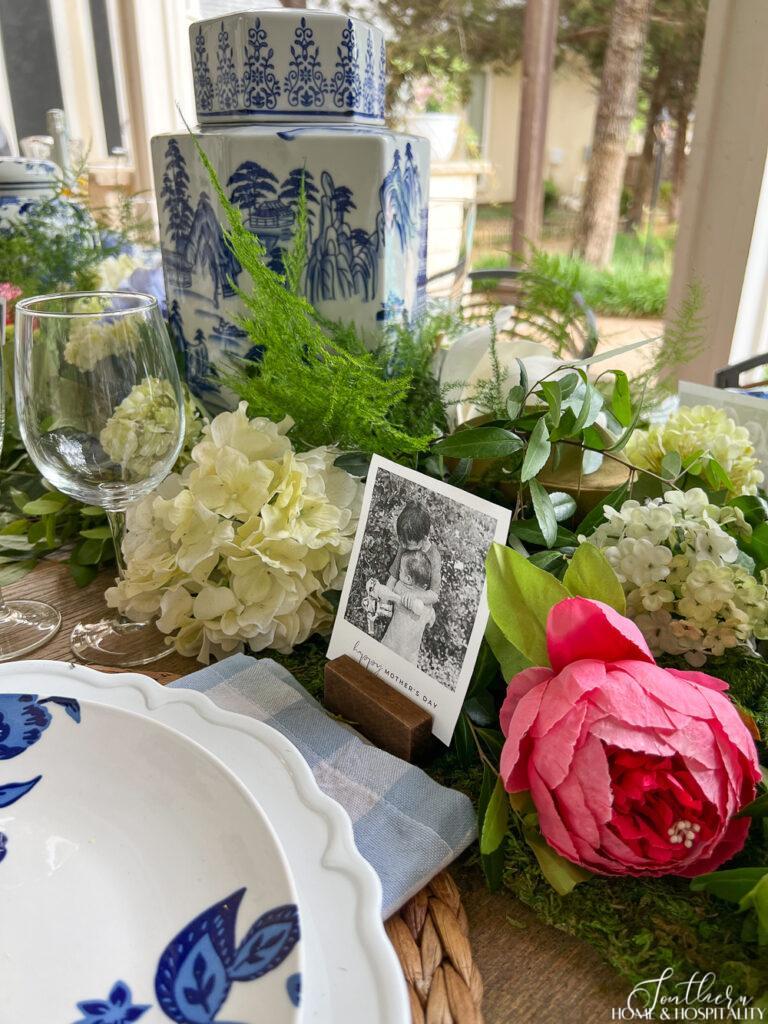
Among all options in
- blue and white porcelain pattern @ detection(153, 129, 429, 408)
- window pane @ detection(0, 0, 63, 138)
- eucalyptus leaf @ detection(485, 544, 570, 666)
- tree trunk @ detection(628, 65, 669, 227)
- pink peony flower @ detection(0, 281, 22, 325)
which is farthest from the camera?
tree trunk @ detection(628, 65, 669, 227)

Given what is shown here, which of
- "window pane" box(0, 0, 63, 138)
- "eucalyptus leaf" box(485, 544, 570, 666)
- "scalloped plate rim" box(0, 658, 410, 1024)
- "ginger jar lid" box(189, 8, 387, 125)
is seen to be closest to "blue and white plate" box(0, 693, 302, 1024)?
"scalloped plate rim" box(0, 658, 410, 1024)

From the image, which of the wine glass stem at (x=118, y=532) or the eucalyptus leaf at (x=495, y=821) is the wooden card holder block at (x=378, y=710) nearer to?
the eucalyptus leaf at (x=495, y=821)

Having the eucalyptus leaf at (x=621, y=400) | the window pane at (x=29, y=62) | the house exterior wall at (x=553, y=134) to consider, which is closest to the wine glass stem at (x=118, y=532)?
the eucalyptus leaf at (x=621, y=400)

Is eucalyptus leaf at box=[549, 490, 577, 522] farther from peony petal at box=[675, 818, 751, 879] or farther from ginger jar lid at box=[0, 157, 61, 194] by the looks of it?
ginger jar lid at box=[0, 157, 61, 194]

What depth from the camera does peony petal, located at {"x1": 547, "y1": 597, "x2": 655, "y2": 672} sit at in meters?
0.30

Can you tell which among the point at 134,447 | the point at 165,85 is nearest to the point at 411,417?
the point at 134,447

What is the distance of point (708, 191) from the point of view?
1202mm

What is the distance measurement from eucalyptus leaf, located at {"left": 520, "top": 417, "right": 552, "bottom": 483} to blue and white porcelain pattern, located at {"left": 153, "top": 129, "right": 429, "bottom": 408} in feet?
0.81

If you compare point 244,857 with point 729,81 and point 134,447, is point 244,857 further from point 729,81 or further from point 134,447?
point 729,81

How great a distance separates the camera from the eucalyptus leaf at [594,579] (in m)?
0.34

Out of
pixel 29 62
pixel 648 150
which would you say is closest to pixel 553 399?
pixel 29 62

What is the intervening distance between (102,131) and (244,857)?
267 centimetres

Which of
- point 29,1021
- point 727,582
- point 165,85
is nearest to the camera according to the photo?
point 29,1021

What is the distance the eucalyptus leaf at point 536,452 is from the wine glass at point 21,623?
1.12ft
